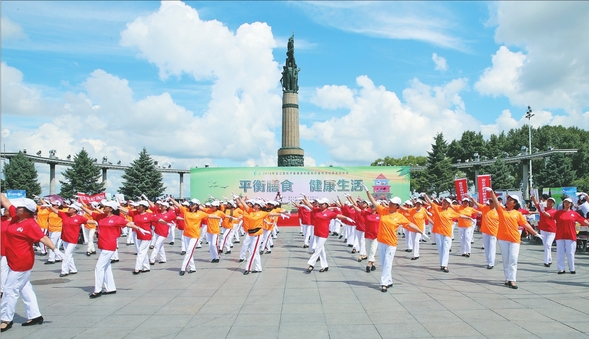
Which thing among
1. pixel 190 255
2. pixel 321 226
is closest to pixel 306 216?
pixel 321 226

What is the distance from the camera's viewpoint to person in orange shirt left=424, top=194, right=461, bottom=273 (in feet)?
41.7

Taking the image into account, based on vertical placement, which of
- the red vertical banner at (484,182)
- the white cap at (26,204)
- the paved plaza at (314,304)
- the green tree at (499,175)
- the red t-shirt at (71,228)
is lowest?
the paved plaza at (314,304)

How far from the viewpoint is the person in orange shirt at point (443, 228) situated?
1271 cm

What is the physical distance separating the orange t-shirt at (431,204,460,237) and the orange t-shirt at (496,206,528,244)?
2.47 meters

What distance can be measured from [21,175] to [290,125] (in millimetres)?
25428

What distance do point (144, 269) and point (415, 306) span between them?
25.6 feet

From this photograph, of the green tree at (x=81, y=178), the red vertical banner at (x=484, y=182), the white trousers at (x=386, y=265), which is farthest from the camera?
the green tree at (x=81, y=178)

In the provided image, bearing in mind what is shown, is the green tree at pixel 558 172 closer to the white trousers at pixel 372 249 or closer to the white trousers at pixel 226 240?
the white trousers at pixel 226 240

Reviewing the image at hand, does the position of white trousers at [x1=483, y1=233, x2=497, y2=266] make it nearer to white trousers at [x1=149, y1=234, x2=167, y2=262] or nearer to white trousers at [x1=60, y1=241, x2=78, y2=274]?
white trousers at [x1=149, y1=234, x2=167, y2=262]

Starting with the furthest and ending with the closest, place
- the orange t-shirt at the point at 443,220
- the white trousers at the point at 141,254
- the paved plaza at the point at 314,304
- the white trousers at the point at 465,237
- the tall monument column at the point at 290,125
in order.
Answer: the tall monument column at the point at 290,125
the white trousers at the point at 465,237
the orange t-shirt at the point at 443,220
the white trousers at the point at 141,254
the paved plaza at the point at 314,304

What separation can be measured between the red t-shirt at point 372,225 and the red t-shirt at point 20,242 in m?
8.17

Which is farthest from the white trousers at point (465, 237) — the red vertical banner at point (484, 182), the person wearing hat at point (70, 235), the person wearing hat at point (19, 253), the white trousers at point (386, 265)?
the person wearing hat at point (19, 253)

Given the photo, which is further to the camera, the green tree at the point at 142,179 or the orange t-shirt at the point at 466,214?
the green tree at the point at 142,179

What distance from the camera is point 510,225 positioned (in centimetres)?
1048
